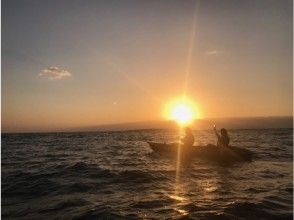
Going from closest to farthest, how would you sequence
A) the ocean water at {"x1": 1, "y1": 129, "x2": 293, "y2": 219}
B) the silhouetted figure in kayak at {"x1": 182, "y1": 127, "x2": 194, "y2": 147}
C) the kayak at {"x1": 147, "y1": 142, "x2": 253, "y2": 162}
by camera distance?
the ocean water at {"x1": 1, "y1": 129, "x2": 293, "y2": 219}, the kayak at {"x1": 147, "y1": 142, "x2": 253, "y2": 162}, the silhouetted figure in kayak at {"x1": 182, "y1": 127, "x2": 194, "y2": 147}

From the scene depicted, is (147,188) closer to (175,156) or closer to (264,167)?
(264,167)

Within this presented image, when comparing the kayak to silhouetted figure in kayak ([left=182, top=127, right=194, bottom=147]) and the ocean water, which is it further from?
the ocean water

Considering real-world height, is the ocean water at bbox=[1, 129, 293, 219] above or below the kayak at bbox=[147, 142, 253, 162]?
below

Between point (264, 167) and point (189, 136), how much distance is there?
302 inches

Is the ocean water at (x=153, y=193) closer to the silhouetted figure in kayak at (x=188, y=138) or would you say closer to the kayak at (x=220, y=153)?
the kayak at (x=220, y=153)

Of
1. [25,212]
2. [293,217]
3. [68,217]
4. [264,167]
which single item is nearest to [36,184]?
[25,212]

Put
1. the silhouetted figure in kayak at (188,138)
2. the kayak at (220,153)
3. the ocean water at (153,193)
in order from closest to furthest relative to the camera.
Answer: the ocean water at (153,193) → the kayak at (220,153) → the silhouetted figure in kayak at (188,138)

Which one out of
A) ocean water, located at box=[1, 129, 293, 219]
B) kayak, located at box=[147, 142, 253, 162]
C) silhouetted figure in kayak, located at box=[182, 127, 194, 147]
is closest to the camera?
ocean water, located at box=[1, 129, 293, 219]

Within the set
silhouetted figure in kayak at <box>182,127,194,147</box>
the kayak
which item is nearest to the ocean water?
the kayak

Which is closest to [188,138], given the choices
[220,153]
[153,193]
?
[220,153]

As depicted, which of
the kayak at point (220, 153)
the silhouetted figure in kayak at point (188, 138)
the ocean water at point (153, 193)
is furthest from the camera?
the silhouetted figure in kayak at point (188, 138)

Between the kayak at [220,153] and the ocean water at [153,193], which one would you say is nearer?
the ocean water at [153,193]

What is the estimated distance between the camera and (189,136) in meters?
26.6

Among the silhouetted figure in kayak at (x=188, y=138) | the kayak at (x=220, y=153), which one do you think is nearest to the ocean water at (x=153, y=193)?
the kayak at (x=220, y=153)
